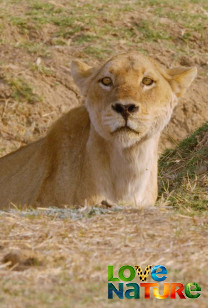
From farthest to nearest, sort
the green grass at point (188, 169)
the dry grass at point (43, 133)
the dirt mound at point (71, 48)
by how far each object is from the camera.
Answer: the dirt mound at point (71, 48)
the green grass at point (188, 169)
the dry grass at point (43, 133)

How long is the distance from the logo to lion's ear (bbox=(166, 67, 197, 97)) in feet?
9.97

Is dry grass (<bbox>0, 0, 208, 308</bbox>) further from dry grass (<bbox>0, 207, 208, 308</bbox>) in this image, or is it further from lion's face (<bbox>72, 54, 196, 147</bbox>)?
lion's face (<bbox>72, 54, 196, 147</bbox>)

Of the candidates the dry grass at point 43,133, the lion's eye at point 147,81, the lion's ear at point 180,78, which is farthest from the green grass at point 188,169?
the lion's eye at point 147,81

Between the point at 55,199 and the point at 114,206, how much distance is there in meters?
0.97

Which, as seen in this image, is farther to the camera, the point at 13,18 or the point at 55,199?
the point at 13,18

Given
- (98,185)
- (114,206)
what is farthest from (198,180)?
(114,206)

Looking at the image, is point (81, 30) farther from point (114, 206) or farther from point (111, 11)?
point (114, 206)

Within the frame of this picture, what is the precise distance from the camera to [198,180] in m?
9.27

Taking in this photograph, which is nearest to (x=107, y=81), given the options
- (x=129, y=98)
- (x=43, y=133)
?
(x=129, y=98)

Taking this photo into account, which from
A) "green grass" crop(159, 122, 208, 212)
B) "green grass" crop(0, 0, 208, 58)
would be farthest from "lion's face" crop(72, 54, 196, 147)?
"green grass" crop(0, 0, 208, 58)

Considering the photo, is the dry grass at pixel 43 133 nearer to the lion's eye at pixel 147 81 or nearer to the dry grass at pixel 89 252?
the dry grass at pixel 89 252

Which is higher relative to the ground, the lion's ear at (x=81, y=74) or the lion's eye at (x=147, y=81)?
the lion's ear at (x=81, y=74)

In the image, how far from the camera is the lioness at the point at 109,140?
642 centimetres

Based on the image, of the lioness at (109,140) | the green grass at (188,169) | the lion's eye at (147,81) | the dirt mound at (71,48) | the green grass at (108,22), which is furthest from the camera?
the green grass at (108,22)
